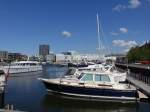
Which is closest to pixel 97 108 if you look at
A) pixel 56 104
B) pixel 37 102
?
pixel 56 104

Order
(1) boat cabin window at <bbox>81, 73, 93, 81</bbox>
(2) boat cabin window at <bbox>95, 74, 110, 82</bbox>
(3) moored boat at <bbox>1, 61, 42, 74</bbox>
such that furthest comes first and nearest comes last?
(3) moored boat at <bbox>1, 61, 42, 74</bbox> → (1) boat cabin window at <bbox>81, 73, 93, 81</bbox> → (2) boat cabin window at <bbox>95, 74, 110, 82</bbox>

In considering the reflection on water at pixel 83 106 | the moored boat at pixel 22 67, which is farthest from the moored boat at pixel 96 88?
the moored boat at pixel 22 67

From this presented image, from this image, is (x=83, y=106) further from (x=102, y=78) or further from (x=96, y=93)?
(x=102, y=78)

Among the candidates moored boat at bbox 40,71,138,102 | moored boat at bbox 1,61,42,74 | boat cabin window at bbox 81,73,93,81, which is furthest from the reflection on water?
moored boat at bbox 1,61,42,74

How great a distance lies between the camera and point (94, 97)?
117ft

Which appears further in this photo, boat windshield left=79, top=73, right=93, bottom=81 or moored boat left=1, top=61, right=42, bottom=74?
moored boat left=1, top=61, right=42, bottom=74

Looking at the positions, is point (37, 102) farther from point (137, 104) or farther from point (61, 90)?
point (137, 104)

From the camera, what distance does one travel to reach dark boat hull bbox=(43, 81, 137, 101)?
3472 cm

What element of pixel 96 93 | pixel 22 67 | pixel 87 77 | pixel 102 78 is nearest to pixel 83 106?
pixel 96 93

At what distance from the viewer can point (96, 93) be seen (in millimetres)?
35688

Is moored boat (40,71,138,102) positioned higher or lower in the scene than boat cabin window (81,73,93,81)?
lower

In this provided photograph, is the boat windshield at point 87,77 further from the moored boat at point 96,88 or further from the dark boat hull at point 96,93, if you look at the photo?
the dark boat hull at point 96,93

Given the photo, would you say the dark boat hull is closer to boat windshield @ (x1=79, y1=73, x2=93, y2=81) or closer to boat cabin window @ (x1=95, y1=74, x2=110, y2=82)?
boat windshield @ (x1=79, y1=73, x2=93, y2=81)

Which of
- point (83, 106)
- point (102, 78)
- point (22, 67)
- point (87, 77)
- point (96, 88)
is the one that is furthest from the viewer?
point (22, 67)
